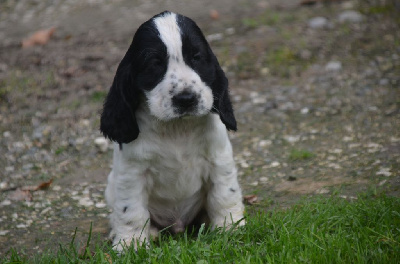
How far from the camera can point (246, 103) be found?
7.57 meters

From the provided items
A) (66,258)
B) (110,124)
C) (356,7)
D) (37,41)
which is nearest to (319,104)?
(356,7)

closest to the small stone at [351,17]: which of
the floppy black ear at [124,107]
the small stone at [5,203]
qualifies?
the small stone at [5,203]

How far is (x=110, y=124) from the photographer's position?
13.8 feet

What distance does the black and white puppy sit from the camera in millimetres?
3945

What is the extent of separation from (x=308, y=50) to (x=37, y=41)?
172 inches

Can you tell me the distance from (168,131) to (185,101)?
0.42 metres

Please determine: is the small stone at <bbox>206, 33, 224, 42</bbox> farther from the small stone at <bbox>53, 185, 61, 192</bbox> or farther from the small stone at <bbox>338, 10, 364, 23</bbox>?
the small stone at <bbox>53, 185, 61, 192</bbox>

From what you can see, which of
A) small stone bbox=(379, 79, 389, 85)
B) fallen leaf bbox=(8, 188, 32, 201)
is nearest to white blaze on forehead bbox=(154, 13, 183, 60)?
fallen leaf bbox=(8, 188, 32, 201)

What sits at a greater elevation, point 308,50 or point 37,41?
point 37,41

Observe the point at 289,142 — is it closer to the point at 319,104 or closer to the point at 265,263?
the point at 319,104

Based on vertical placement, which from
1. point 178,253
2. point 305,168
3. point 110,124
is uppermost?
point 110,124

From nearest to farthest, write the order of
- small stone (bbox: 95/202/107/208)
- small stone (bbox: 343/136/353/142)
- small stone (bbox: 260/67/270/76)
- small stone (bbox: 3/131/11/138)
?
1. small stone (bbox: 95/202/107/208)
2. small stone (bbox: 343/136/353/142)
3. small stone (bbox: 3/131/11/138)
4. small stone (bbox: 260/67/270/76)

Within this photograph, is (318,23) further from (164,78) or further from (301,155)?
(164,78)

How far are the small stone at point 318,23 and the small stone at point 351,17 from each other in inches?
9.9
